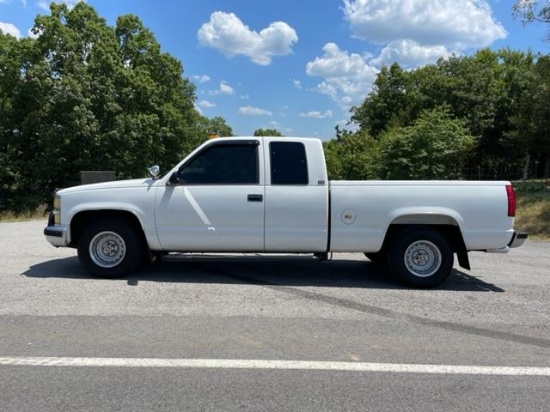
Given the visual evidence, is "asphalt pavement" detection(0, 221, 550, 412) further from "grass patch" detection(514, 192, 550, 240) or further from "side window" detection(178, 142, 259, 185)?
"grass patch" detection(514, 192, 550, 240)

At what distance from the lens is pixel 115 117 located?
32562mm

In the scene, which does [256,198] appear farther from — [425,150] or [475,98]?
[475,98]

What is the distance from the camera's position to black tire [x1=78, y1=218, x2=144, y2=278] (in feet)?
23.2

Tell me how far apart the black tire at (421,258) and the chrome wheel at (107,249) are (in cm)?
380

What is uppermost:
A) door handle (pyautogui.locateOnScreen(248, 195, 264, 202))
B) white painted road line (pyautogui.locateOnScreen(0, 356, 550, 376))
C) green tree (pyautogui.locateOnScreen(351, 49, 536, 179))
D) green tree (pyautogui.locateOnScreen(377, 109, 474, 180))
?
green tree (pyautogui.locateOnScreen(351, 49, 536, 179))

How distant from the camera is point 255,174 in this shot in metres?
7.01

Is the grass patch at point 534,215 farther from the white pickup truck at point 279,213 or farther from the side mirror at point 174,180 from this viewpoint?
the side mirror at point 174,180

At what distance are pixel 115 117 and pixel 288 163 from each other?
92.0 ft

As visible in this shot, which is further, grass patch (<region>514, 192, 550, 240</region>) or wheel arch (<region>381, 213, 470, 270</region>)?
grass patch (<region>514, 192, 550, 240</region>)

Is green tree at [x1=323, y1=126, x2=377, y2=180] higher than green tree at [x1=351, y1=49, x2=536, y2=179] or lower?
lower

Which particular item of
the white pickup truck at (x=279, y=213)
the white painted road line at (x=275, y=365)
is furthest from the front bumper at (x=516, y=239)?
the white painted road line at (x=275, y=365)

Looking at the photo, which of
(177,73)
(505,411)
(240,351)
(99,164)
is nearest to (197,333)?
(240,351)

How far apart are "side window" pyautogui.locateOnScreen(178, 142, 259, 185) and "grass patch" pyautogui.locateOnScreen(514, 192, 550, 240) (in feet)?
37.1

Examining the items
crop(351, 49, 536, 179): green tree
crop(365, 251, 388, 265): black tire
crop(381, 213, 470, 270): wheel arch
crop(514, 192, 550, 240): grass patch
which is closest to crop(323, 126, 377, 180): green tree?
crop(351, 49, 536, 179): green tree
